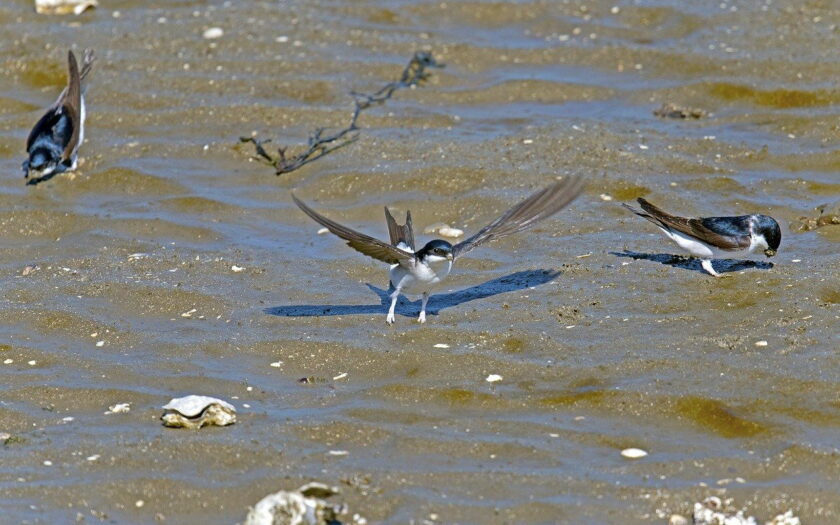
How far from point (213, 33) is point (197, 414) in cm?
562

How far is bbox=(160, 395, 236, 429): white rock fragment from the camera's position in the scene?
4848 millimetres

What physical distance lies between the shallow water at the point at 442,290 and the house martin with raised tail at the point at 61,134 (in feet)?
0.49

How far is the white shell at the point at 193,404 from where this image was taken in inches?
191

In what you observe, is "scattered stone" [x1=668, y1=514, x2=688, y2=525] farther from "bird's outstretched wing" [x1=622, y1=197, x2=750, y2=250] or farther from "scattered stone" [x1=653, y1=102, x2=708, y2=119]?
"scattered stone" [x1=653, y1=102, x2=708, y2=119]

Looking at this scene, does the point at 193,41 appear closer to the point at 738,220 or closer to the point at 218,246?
the point at 218,246

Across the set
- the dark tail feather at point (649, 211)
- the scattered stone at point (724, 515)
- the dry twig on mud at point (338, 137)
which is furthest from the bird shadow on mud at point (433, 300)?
the scattered stone at point (724, 515)

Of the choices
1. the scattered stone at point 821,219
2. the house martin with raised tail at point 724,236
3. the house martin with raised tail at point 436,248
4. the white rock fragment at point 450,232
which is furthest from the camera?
the white rock fragment at point 450,232

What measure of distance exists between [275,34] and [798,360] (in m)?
5.85

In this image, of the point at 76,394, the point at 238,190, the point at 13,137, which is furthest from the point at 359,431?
the point at 13,137

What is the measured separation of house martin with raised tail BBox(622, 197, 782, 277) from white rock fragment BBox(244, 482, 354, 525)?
116 inches

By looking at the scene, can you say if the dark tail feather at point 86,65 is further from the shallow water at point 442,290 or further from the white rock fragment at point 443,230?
the white rock fragment at point 443,230

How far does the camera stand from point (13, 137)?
8633 millimetres

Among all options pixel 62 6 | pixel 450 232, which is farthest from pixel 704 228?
pixel 62 6

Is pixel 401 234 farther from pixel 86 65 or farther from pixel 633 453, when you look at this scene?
pixel 86 65
